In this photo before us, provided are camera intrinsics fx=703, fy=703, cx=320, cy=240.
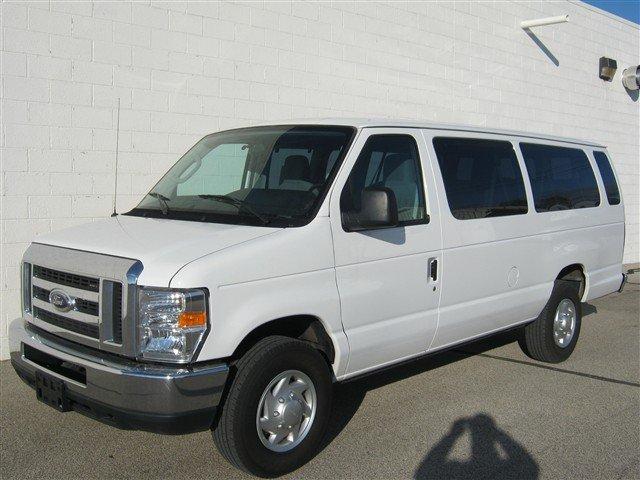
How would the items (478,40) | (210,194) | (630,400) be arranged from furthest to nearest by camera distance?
1. (478,40)
2. (630,400)
3. (210,194)

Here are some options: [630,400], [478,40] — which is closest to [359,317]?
[630,400]

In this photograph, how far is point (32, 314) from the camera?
4418 mm

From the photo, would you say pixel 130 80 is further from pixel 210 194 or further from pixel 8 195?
pixel 210 194

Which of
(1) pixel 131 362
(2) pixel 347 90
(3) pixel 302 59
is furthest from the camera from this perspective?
(2) pixel 347 90

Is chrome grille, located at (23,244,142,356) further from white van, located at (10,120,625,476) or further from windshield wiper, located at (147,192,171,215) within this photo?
windshield wiper, located at (147,192,171,215)

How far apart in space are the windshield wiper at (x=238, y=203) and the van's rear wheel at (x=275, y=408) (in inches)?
29.2

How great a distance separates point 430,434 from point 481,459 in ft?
1.57

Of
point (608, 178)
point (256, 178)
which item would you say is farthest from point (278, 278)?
point (608, 178)

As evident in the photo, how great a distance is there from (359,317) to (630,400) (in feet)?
8.88

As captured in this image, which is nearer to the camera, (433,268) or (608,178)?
(433,268)

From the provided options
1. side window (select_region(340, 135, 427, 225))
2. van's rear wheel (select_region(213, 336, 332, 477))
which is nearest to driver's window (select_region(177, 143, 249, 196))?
side window (select_region(340, 135, 427, 225))

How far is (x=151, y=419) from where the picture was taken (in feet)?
11.9

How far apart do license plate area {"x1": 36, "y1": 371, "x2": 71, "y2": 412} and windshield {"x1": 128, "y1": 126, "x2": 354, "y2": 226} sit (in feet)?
4.23

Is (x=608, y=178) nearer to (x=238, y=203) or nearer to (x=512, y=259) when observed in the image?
(x=512, y=259)
